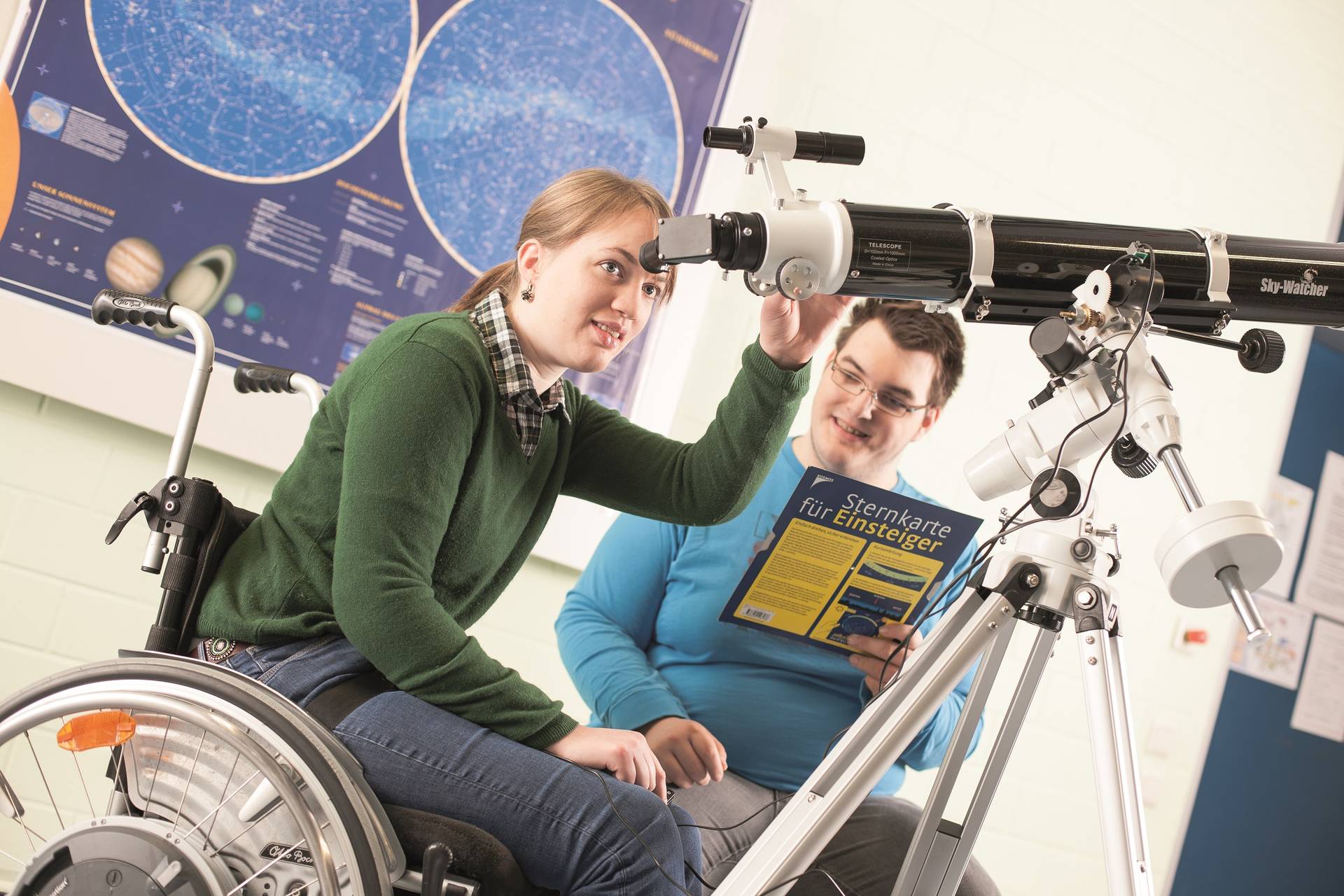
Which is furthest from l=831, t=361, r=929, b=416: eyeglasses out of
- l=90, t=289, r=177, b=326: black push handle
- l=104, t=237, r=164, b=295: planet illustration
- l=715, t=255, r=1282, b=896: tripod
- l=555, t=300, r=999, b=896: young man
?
l=104, t=237, r=164, b=295: planet illustration

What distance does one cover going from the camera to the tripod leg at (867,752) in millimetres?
853

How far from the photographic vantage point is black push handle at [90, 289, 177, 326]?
3.95 feet

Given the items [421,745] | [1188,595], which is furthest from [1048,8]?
[421,745]

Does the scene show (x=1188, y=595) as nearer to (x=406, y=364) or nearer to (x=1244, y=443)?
(x=406, y=364)

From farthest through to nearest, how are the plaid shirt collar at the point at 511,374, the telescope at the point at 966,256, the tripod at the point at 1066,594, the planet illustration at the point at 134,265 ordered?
the planet illustration at the point at 134,265 < the plaid shirt collar at the point at 511,374 < the telescope at the point at 966,256 < the tripod at the point at 1066,594

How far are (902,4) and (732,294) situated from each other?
734 mm

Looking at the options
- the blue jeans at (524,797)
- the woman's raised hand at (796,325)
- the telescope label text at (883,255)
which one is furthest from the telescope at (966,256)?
the blue jeans at (524,797)

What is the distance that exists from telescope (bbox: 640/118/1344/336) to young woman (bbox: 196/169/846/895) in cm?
22

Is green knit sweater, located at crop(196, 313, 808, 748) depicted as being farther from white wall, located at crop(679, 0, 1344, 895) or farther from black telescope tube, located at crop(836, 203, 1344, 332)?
white wall, located at crop(679, 0, 1344, 895)

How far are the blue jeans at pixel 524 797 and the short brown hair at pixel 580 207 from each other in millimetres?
548

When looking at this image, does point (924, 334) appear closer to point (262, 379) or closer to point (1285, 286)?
point (1285, 286)

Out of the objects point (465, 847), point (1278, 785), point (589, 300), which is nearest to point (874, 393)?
point (589, 300)

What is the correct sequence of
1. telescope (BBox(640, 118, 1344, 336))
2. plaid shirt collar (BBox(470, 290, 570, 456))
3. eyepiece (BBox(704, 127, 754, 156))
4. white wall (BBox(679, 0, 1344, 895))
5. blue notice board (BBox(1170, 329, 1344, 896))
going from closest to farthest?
telescope (BBox(640, 118, 1344, 336))
eyepiece (BBox(704, 127, 754, 156))
plaid shirt collar (BBox(470, 290, 570, 456))
white wall (BBox(679, 0, 1344, 895))
blue notice board (BBox(1170, 329, 1344, 896))

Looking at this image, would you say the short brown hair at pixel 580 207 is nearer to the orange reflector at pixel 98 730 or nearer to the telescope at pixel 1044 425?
the telescope at pixel 1044 425
